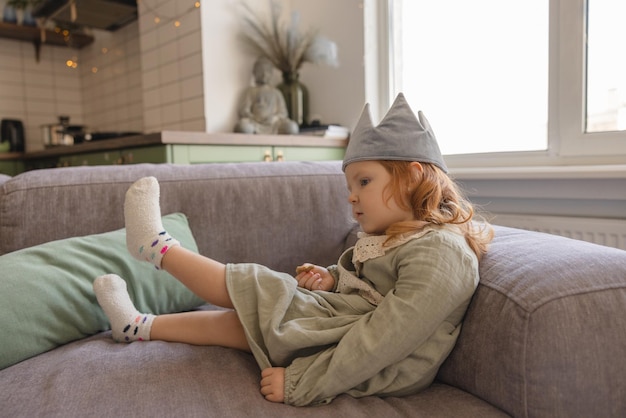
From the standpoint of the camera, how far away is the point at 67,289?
1.00 metres

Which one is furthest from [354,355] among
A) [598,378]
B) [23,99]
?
[23,99]

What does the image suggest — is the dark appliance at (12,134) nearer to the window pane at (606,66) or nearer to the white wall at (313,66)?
the white wall at (313,66)

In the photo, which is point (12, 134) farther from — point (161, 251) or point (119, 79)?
point (161, 251)

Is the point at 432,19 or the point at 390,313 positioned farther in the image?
the point at 432,19

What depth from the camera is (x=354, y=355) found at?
2.54 ft

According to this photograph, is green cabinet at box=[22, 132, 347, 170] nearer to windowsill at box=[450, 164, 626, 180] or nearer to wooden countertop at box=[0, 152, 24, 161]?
windowsill at box=[450, 164, 626, 180]

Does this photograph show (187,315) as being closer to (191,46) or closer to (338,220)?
(338,220)

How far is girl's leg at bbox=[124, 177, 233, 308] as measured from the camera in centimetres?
96

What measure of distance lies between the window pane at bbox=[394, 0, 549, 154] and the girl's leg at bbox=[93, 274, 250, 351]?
141 centimetres

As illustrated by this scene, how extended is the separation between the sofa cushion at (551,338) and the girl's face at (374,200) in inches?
8.8

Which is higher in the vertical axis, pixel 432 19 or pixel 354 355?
pixel 432 19

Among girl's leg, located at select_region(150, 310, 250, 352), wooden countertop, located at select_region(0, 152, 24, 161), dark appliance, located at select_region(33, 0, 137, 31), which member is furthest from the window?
wooden countertop, located at select_region(0, 152, 24, 161)

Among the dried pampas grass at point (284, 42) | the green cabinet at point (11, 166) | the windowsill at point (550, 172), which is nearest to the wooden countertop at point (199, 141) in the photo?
the dried pampas grass at point (284, 42)

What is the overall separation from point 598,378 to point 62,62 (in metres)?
4.05
